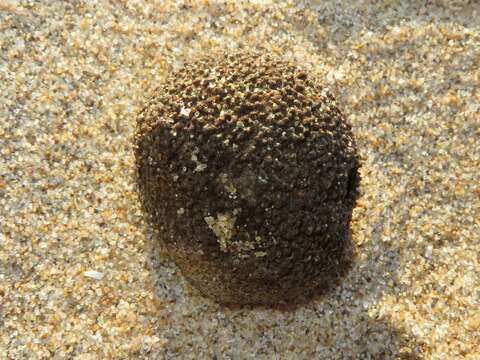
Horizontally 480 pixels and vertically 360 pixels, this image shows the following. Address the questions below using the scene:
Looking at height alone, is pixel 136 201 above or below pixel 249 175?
below

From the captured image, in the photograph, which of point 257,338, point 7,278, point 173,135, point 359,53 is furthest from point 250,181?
point 359,53

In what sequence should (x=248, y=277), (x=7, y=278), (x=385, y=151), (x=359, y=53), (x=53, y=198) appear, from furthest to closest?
1. (x=359, y=53)
2. (x=385, y=151)
3. (x=53, y=198)
4. (x=7, y=278)
5. (x=248, y=277)

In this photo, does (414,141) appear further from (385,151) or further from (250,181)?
(250,181)

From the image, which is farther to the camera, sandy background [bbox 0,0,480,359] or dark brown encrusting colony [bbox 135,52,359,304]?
sandy background [bbox 0,0,480,359]

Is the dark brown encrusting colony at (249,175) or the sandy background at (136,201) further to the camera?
the sandy background at (136,201)
